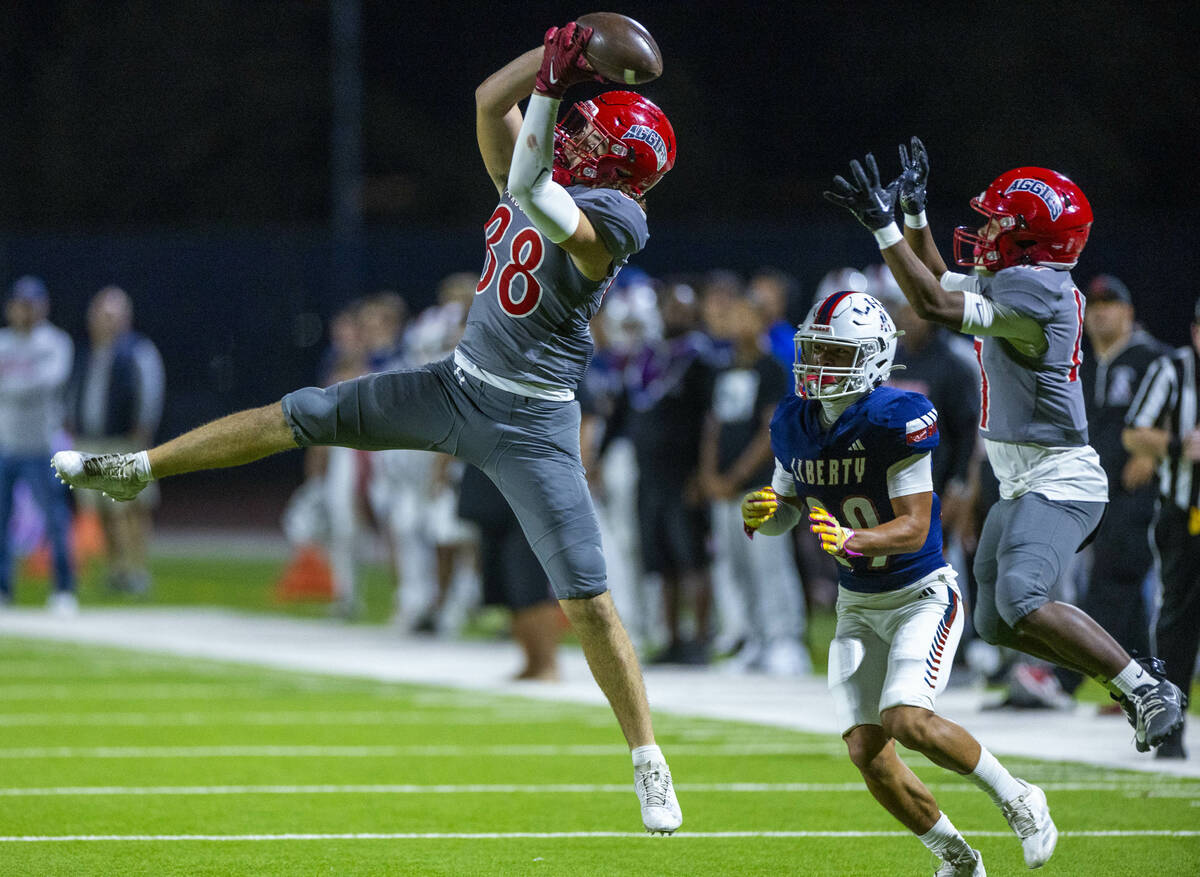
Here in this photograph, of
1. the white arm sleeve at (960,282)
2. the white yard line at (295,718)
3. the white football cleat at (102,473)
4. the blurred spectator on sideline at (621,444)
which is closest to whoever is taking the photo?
the white football cleat at (102,473)

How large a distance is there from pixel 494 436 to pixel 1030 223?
2034 mm

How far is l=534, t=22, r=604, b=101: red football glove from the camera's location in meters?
5.34

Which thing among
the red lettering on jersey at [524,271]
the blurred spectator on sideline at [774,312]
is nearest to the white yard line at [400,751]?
the red lettering on jersey at [524,271]

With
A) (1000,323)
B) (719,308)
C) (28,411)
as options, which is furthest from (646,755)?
(28,411)

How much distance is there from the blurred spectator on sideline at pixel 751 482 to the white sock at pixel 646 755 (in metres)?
5.18

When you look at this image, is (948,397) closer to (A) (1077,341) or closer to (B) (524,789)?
(A) (1077,341)

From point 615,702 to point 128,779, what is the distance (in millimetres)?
2694

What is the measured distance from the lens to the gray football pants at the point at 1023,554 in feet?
20.0

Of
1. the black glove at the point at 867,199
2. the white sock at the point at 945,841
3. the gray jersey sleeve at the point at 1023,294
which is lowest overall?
the white sock at the point at 945,841

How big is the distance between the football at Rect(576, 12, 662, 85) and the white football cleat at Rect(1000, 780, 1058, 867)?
238 centimetres

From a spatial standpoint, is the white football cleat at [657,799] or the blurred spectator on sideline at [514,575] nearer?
the white football cleat at [657,799]

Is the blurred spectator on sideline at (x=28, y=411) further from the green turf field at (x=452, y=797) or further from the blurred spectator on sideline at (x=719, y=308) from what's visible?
the blurred spectator on sideline at (x=719, y=308)

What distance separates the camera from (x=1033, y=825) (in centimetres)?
537

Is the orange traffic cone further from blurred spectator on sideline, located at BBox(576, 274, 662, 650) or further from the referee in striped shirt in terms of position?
the referee in striped shirt
